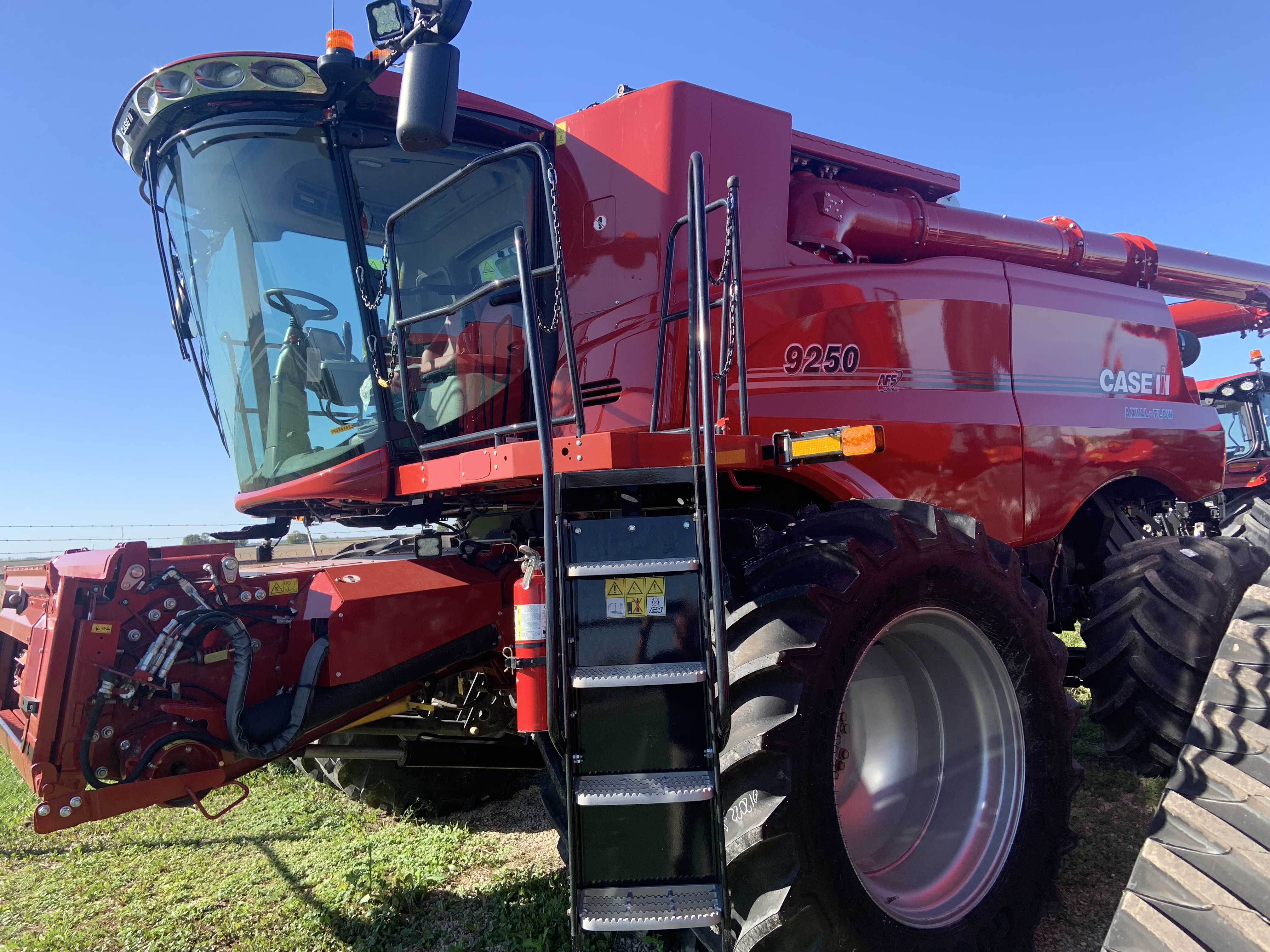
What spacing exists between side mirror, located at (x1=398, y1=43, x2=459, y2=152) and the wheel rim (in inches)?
81.3

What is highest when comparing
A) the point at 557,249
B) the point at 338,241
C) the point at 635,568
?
the point at 338,241

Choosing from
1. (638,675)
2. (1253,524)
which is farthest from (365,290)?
(1253,524)

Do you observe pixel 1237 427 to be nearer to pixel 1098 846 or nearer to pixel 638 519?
pixel 1098 846

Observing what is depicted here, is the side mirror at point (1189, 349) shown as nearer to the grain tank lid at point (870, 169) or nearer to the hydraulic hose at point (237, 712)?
the grain tank lid at point (870, 169)

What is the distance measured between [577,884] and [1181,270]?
5.80 metres

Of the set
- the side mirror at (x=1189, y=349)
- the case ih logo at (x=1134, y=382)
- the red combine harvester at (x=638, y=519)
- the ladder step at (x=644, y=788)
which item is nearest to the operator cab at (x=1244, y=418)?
the side mirror at (x=1189, y=349)

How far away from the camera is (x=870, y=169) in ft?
14.2

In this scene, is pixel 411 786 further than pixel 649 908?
Yes

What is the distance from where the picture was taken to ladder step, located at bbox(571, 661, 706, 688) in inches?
87.4

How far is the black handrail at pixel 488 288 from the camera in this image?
2.63 m

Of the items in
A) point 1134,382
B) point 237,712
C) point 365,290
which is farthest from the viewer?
point 1134,382

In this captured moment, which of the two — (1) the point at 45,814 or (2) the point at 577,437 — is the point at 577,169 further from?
(1) the point at 45,814

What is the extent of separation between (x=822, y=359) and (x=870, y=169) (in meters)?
1.35

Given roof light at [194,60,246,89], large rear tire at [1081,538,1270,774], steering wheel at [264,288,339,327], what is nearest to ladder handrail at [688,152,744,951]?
steering wheel at [264,288,339,327]
